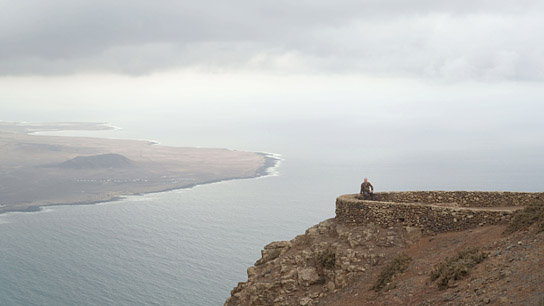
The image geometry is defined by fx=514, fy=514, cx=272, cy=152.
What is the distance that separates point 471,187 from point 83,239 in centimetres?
11404

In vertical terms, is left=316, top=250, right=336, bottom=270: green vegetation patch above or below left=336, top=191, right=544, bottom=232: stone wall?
below

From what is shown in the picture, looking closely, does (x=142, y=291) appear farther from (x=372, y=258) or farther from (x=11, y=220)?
(x=11, y=220)

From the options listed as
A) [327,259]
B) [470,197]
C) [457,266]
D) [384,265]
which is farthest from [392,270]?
[470,197]

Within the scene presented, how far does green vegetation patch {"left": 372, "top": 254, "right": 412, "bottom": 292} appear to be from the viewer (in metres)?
23.3

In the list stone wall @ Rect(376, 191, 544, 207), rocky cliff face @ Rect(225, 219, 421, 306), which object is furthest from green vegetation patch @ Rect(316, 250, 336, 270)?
stone wall @ Rect(376, 191, 544, 207)

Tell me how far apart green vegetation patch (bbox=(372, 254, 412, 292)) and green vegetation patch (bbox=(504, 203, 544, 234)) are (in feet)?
15.0

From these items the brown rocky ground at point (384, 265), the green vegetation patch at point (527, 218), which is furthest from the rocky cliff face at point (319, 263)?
the green vegetation patch at point (527, 218)

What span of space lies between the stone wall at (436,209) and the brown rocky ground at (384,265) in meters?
0.51

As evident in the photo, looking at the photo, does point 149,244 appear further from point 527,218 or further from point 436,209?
point 527,218

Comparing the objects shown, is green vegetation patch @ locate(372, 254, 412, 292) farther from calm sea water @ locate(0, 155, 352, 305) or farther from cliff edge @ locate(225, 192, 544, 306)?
calm sea water @ locate(0, 155, 352, 305)

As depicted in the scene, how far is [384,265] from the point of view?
25.1 metres

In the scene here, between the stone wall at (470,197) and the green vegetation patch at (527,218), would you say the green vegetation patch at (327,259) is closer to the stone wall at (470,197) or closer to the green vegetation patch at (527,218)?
the stone wall at (470,197)

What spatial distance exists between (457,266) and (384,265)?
5.55 m

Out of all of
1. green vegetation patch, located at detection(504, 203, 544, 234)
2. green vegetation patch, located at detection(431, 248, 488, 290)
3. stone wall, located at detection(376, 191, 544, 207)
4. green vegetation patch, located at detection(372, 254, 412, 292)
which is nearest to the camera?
green vegetation patch, located at detection(431, 248, 488, 290)
